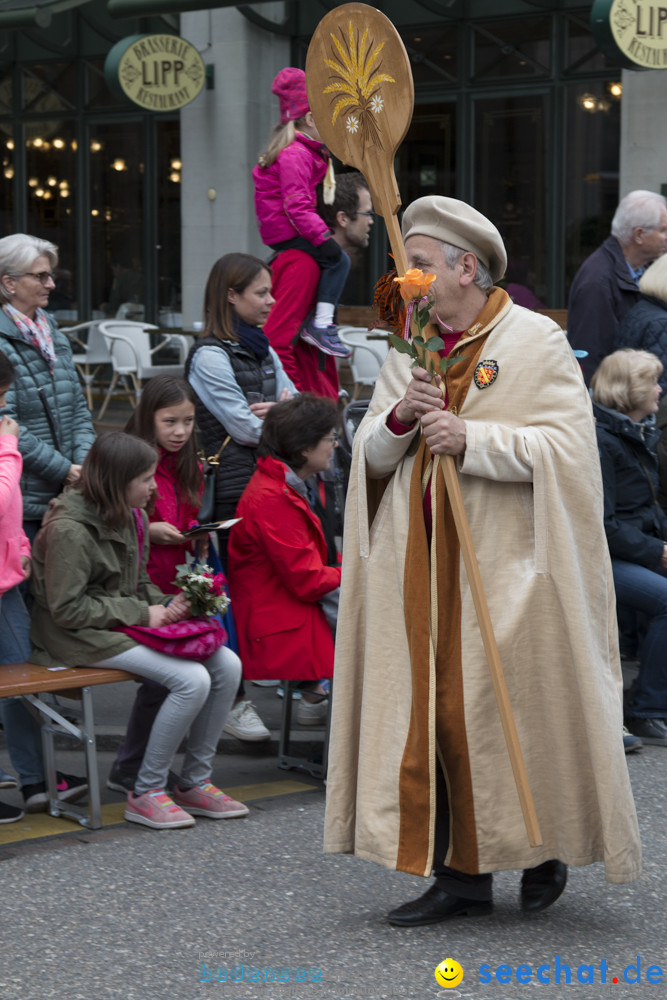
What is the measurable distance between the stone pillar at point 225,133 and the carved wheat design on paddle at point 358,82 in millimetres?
10039

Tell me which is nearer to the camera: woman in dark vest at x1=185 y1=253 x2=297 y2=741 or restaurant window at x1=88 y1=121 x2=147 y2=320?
woman in dark vest at x1=185 y1=253 x2=297 y2=741

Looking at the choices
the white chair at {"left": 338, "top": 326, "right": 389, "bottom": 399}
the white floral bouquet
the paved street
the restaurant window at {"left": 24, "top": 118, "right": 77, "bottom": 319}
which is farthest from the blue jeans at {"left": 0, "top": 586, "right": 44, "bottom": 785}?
the restaurant window at {"left": 24, "top": 118, "right": 77, "bottom": 319}

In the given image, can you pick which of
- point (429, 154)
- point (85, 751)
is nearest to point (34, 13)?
point (429, 154)

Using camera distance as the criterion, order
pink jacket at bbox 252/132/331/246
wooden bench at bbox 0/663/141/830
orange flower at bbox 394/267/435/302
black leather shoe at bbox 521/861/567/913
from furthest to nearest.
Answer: pink jacket at bbox 252/132/331/246, wooden bench at bbox 0/663/141/830, black leather shoe at bbox 521/861/567/913, orange flower at bbox 394/267/435/302

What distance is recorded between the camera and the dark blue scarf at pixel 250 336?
6.04m

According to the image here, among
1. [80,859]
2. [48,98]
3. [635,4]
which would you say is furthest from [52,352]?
[48,98]

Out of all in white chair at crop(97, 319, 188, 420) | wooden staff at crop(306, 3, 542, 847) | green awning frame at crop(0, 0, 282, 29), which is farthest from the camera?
white chair at crop(97, 319, 188, 420)

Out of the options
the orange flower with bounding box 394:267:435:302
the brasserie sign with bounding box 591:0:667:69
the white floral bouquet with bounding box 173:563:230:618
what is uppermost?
the brasserie sign with bounding box 591:0:667:69

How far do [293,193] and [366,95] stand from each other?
268 centimetres

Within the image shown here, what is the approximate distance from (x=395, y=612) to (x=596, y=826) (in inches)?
31.1

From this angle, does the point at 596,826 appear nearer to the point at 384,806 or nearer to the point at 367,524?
the point at 384,806

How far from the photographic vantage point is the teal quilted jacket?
18.1 ft

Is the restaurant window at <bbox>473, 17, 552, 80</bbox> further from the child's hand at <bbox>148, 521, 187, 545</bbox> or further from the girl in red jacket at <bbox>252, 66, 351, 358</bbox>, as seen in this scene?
the child's hand at <bbox>148, 521, 187, 545</bbox>

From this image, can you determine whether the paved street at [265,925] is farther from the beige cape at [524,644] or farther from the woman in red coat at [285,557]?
the woman in red coat at [285,557]
